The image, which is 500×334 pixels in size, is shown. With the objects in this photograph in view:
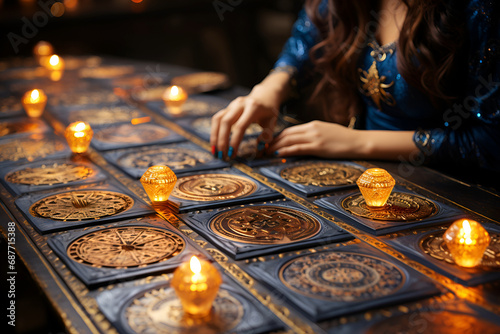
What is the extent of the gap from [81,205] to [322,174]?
23.6 inches

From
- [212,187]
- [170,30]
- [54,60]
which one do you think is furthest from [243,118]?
[170,30]

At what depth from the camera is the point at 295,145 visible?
1.70 metres

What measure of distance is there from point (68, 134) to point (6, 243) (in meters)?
0.58

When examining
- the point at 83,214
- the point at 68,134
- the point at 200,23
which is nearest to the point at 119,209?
the point at 83,214

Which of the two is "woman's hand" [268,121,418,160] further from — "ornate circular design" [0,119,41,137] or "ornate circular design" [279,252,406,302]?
"ornate circular design" [0,119,41,137]

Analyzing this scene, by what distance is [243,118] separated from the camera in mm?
1762

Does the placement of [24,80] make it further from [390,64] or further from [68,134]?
[390,64]

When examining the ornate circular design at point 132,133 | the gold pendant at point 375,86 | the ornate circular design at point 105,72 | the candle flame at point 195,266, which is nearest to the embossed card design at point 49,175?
the ornate circular design at point 132,133

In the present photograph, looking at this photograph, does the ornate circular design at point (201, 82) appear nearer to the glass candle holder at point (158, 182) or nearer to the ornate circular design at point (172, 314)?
the glass candle holder at point (158, 182)

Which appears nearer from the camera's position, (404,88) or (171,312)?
(171,312)

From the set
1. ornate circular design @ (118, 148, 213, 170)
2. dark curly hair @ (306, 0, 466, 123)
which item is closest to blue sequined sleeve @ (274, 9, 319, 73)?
dark curly hair @ (306, 0, 466, 123)

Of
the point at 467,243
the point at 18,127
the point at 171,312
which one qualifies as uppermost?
the point at 467,243

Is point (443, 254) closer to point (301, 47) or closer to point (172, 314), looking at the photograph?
point (172, 314)

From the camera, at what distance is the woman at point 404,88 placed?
1597 millimetres
